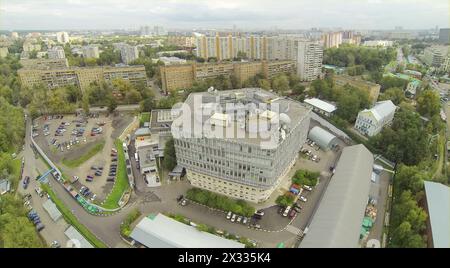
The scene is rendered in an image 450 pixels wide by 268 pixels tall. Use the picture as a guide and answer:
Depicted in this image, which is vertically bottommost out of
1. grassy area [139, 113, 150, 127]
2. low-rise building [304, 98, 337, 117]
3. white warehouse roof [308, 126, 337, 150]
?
white warehouse roof [308, 126, 337, 150]

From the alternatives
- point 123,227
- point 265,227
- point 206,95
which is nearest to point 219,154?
point 265,227

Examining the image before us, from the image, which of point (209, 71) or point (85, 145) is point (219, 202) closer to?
point (85, 145)

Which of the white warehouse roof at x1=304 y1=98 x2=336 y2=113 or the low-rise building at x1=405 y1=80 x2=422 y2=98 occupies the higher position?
the low-rise building at x1=405 y1=80 x2=422 y2=98

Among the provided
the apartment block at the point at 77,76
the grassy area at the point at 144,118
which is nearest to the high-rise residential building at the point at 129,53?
the apartment block at the point at 77,76

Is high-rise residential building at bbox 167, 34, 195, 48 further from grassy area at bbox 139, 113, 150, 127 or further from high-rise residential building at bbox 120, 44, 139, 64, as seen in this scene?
grassy area at bbox 139, 113, 150, 127

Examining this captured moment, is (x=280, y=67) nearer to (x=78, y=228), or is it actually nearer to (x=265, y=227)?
(x=265, y=227)

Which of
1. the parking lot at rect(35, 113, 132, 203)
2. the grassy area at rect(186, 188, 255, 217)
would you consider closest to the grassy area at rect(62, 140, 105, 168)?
the parking lot at rect(35, 113, 132, 203)

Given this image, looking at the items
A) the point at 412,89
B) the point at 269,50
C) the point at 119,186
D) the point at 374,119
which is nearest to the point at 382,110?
the point at 374,119
